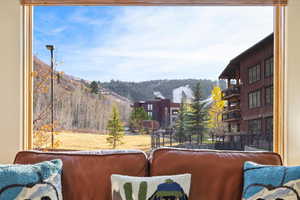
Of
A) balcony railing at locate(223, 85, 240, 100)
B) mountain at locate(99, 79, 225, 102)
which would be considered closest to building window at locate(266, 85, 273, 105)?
balcony railing at locate(223, 85, 240, 100)

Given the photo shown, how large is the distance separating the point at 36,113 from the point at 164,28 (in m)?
1.31

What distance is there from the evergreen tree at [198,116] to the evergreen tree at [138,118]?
0.39 meters

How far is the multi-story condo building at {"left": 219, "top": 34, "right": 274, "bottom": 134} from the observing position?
9.64 feet

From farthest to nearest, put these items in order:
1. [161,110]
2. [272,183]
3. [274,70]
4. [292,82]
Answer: [161,110] < [274,70] < [292,82] < [272,183]

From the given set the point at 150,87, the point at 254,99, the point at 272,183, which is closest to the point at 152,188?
the point at 272,183

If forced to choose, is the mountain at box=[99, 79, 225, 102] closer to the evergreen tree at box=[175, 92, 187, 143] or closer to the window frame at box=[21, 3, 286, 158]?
the evergreen tree at box=[175, 92, 187, 143]

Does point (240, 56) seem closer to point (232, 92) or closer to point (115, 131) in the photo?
point (232, 92)

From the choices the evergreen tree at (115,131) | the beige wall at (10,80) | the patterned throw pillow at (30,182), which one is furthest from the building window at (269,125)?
the beige wall at (10,80)

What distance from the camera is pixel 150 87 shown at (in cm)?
301

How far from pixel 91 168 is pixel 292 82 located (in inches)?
68.0

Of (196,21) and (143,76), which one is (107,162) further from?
(196,21)

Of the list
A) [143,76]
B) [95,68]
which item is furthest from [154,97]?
[95,68]

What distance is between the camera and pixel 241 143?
9.82 feet

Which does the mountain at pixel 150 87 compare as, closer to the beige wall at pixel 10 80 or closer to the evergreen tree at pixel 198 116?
the evergreen tree at pixel 198 116
